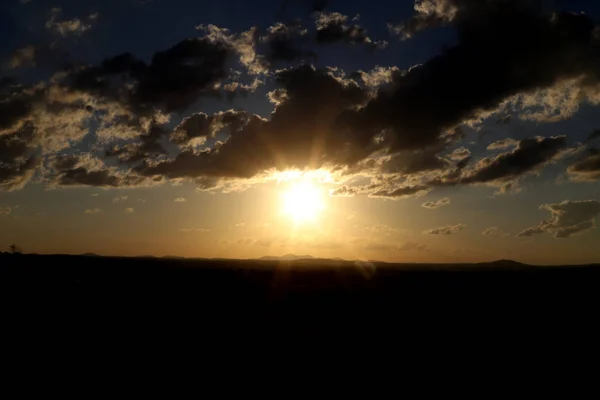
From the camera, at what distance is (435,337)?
134ft

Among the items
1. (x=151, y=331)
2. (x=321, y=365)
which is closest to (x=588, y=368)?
(x=321, y=365)

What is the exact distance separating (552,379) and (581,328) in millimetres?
22179

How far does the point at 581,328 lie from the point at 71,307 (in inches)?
2031

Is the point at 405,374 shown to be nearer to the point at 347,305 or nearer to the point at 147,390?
the point at 147,390

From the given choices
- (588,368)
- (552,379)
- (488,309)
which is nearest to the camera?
(552,379)

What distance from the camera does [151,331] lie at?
39.5m

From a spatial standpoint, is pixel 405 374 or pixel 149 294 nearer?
pixel 405 374

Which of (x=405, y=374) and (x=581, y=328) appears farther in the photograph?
(x=581, y=328)

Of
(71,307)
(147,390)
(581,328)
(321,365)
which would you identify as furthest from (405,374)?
(71,307)

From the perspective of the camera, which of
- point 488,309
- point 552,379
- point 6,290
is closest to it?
point 552,379

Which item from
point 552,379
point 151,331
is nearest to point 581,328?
point 552,379

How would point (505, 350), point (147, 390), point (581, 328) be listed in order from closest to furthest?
point (147, 390), point (505, 350), point (581, 328)

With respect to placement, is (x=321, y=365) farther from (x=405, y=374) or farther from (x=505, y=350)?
(x=505, y=350)

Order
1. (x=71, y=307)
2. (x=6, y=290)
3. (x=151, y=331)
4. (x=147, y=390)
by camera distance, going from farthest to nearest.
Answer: (x=6, y=290) < (x=71, y=307) < (x=151, y=331) < (x=147, y=390)
